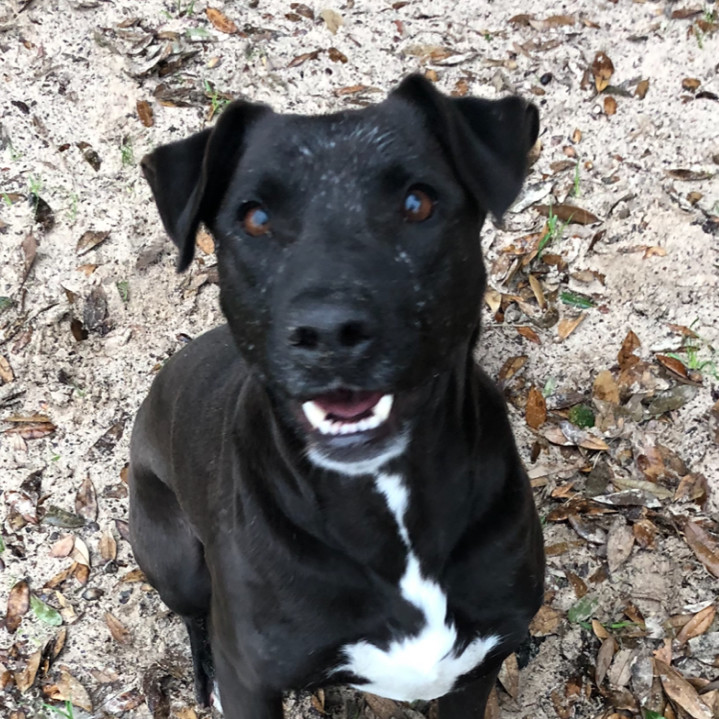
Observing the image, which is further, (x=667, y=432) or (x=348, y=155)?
(x=667, y=432)

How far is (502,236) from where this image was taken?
4.58 meters

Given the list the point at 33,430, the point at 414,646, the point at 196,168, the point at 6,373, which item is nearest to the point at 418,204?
the point at 196,168

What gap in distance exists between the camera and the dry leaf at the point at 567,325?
14.0ft

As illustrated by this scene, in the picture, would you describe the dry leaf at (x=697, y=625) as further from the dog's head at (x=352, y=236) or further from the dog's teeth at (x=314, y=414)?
the dog's teeth at (x=314, y=414)

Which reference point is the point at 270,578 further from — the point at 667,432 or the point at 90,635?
the point at 667,432

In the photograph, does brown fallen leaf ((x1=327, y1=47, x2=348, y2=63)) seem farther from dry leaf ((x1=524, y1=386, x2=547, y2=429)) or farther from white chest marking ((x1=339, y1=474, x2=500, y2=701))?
white chest marking ((x1=339, y1=474, x2=500, y2=701))

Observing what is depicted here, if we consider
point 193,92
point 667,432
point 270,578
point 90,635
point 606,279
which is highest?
point 193,92

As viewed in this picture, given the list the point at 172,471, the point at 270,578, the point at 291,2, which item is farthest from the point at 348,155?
the point at 291,2

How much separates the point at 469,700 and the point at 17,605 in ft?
6.62

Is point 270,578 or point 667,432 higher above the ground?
point 270,578

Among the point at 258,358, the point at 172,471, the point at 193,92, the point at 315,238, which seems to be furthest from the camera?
the point at 193,92

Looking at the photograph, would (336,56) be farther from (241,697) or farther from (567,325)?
(241,697)

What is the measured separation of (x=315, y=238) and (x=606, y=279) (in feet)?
8.89

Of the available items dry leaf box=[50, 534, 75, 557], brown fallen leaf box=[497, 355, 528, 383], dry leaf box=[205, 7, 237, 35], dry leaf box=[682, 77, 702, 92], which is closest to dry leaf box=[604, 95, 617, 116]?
dry leaf box=[682, 77, 702, 92]
